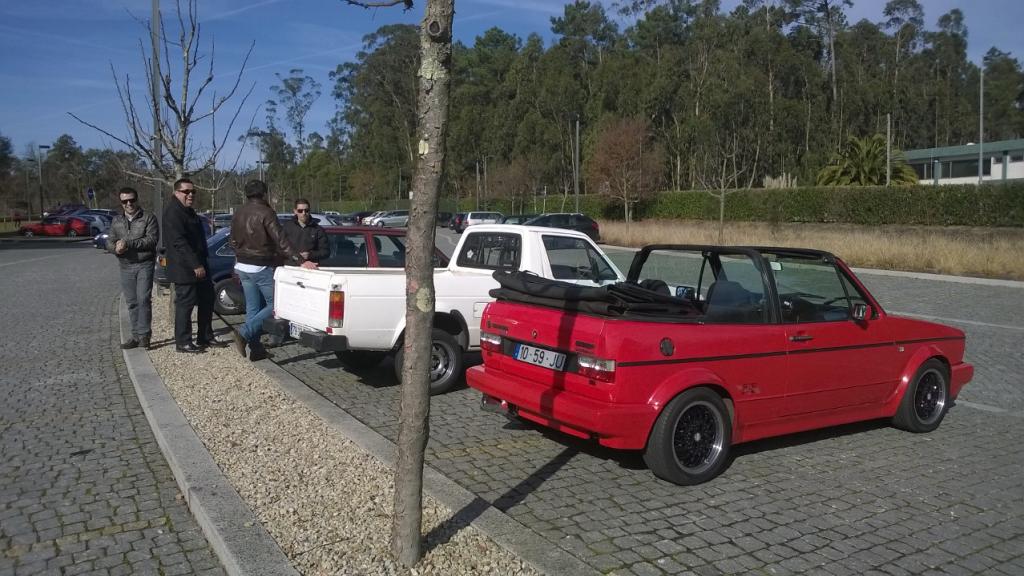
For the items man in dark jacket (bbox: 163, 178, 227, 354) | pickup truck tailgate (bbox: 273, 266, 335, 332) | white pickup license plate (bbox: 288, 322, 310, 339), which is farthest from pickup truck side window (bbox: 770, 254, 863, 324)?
man in dark jacket (bbox: 163, 178, 227, 354)

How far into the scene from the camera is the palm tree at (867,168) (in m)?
44.4

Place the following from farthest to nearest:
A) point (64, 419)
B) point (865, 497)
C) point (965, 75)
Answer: point (965, 75), point (64, 419), point (865, 497)

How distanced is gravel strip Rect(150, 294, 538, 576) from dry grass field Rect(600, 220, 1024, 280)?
68.1 feet

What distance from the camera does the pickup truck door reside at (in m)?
5.96

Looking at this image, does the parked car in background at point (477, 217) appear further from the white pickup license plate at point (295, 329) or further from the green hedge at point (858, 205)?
the white pickup license plate at point (295, 329)

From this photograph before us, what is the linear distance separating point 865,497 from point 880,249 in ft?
73.4

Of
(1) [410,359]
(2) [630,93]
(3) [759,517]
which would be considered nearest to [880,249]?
(3) [759,517]

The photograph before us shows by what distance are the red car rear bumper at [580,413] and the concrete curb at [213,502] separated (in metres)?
1.97

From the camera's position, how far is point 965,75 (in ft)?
286

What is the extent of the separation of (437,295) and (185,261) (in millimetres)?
3135

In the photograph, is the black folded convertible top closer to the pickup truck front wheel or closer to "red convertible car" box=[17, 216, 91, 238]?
the pickup truck front wheel

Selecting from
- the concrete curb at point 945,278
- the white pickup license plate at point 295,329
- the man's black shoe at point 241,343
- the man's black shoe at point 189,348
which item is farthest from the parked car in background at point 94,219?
the white pickup license plate at point 295,329

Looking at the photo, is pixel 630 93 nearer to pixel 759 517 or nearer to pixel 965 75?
pixel 965 75

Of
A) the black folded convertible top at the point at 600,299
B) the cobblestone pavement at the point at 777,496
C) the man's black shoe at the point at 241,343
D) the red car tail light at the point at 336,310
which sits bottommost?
the cobblestone pavement at the point at 777,496
